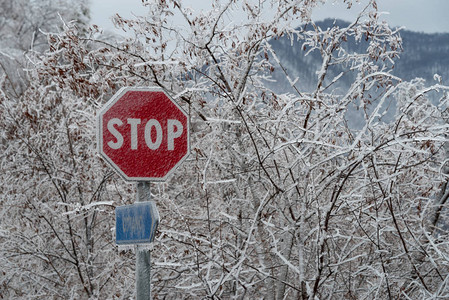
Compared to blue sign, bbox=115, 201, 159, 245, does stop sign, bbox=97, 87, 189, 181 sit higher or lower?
higher

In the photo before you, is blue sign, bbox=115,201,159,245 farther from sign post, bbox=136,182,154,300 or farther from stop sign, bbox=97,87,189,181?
stop sign, bbox=97,87,189,181

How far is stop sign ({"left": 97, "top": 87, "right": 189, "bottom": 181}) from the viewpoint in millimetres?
2625

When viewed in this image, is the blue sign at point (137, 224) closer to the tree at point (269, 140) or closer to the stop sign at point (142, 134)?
the stop sign at point (142, 134)

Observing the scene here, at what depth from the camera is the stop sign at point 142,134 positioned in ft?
8.61

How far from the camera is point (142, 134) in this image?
2689 mm

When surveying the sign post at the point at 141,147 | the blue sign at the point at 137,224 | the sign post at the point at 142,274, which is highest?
the sign post at the point at 141,147

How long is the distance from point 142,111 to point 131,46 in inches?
142

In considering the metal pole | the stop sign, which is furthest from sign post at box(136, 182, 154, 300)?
the stop sign

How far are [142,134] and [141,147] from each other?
0.25 ft

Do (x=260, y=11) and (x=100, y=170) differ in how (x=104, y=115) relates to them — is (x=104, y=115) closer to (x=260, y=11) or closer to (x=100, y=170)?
(x=260, y=11)

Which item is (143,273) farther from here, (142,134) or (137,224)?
(142,134)

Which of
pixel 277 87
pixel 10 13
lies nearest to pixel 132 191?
pixel 277 87

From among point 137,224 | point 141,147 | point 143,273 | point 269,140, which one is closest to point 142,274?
point 143,273

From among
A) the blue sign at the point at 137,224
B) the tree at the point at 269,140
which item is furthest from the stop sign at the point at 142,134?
the tree at the point at 269,140
